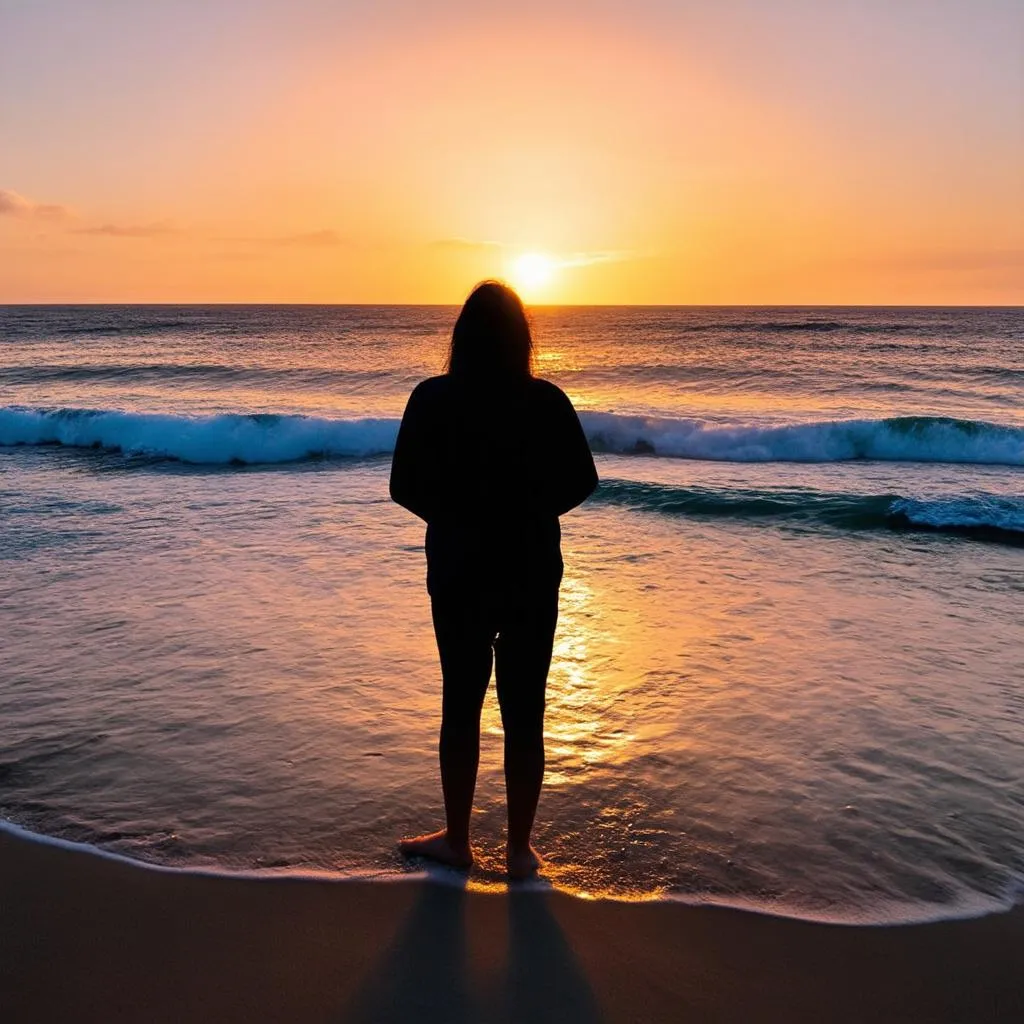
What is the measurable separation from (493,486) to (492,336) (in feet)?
1.49

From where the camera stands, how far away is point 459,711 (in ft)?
10.1

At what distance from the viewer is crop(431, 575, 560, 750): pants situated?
2.94 m

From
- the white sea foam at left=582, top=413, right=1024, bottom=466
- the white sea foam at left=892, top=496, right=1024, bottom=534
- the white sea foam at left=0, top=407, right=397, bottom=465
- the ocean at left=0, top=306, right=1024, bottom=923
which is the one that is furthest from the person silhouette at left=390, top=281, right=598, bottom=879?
the white sea foam at left=0, top=407, right=397, bottom=465

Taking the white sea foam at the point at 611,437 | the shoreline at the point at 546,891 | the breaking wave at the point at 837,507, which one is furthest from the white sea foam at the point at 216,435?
the shoreline at the point at 546,891

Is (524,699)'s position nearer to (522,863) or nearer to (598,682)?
(522,863)

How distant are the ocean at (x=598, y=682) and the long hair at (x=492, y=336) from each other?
254mm

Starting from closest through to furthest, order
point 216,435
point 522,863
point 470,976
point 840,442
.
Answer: point 470,976 < point 522,863 < point 840,442 < point 216,435

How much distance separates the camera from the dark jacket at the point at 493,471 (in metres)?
2.89

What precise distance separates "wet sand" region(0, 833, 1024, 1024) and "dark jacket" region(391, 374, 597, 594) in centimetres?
106

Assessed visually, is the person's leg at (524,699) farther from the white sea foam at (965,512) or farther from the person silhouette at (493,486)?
the white sea foam at (965,512)

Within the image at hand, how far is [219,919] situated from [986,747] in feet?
11.0

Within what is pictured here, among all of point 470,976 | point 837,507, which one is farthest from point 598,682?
point 837,507

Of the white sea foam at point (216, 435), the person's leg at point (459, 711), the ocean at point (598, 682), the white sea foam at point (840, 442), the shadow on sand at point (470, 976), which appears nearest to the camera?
the shadow on sand at point (470, 976)

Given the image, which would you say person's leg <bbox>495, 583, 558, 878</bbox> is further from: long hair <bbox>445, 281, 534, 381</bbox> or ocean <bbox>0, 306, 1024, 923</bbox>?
long hair <bbox>445, 281, 534, 381</bbox>
